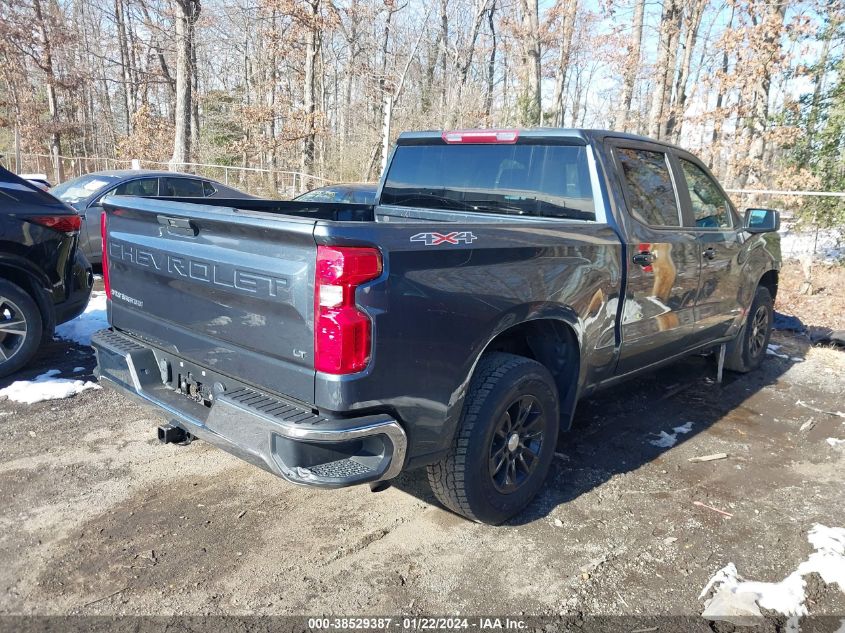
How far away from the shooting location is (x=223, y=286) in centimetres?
273

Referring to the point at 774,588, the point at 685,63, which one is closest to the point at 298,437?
the point at 774,588

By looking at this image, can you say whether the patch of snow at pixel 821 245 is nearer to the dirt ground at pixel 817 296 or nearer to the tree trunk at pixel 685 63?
the dirt ground at pixel 817 296

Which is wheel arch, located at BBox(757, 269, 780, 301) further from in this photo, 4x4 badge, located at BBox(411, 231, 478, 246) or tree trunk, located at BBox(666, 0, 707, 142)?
tree trunk, located at BBox(666, 0, 707, 142)

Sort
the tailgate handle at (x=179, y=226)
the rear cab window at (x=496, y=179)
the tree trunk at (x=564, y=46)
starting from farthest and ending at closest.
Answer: the tree trunk at (x=564, y=46) < the rear cab window at (x=496, y=179) < the tailgate handle at (x=179, y=226)

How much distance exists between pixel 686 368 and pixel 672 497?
297 centimetres

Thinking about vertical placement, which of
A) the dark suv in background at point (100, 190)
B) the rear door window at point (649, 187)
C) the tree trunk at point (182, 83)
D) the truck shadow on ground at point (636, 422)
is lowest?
the truck shadow on ground at point (636, 422)

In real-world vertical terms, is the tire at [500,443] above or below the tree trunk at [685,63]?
below

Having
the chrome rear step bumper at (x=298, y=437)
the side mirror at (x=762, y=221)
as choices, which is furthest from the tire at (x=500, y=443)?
the side mirror at (x=762, y=221)

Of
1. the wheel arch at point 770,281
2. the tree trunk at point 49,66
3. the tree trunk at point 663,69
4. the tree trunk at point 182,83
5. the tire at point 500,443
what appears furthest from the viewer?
the tree trunk at point 49,66

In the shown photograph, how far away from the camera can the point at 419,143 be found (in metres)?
4.67

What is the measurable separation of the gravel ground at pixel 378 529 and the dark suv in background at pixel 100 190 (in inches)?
206

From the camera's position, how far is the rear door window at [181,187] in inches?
407

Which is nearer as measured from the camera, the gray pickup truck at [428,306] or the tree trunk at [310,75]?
the gray pickup truck at [428,306]

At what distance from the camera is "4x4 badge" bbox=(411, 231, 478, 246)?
2582mm
